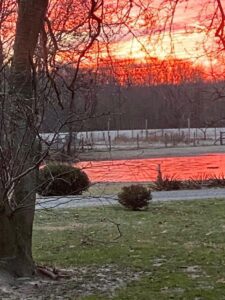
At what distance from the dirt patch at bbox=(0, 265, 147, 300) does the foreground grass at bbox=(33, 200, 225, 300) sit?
0.14 m

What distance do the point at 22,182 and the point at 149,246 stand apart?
309 centimetres

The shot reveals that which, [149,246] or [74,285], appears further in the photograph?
[149,246]

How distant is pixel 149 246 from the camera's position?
952cm

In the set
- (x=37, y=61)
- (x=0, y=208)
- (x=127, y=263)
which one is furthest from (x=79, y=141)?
(x=0, y=208)

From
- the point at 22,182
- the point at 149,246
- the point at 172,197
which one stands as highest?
the point at 22,182

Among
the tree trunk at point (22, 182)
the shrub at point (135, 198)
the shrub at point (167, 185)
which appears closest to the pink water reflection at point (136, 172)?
the shrub at point (135, 198)

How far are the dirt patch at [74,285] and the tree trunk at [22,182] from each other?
264mm

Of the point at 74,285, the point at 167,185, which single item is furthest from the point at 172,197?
the point at 74,285

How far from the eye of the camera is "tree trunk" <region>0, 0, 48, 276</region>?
22.2 ft

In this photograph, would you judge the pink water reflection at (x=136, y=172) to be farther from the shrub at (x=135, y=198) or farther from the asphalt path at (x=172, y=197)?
the asphalt path at (x=172, y=197)

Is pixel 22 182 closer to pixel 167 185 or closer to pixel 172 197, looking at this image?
pixel 172 197

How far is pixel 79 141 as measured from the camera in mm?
8773

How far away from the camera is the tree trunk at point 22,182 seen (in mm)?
6758

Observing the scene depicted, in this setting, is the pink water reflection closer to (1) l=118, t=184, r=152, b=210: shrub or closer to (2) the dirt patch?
(1) l=118, t=184, r=152, b=210: shrub
